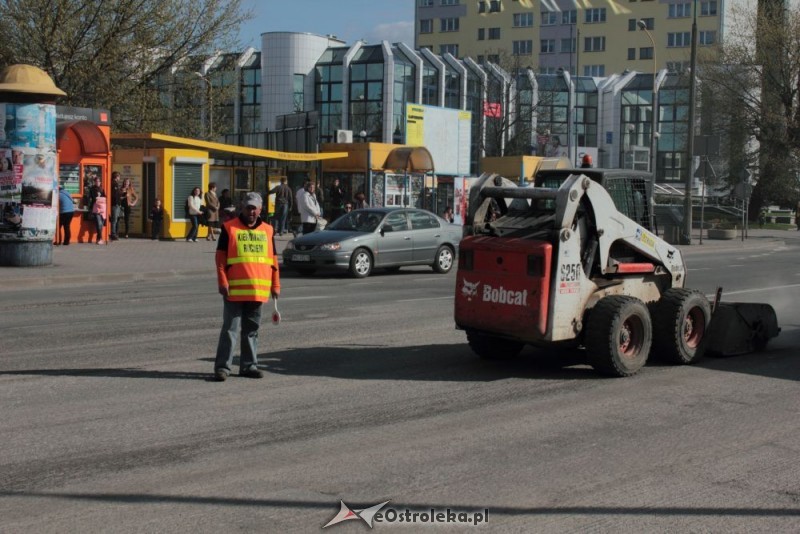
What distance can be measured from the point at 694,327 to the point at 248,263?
4.86 meters

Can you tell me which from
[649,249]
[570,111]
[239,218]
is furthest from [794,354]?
[570,111]

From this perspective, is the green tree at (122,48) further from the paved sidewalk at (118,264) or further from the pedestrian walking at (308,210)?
the pedestrian walking at (308,210)

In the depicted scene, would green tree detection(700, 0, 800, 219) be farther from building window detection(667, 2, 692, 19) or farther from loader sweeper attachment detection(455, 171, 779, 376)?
loader sweeper attachment detection(455, 171, 779, 376)

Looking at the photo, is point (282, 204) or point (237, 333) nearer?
point (237, 333)

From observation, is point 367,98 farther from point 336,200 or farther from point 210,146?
point 210,146

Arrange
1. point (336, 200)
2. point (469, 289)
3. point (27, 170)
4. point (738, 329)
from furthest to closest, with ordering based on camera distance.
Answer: point (336, 200)
point (27, 170)
point (738, 329)
point (469, 289)

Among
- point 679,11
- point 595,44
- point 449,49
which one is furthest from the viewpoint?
point 449,49

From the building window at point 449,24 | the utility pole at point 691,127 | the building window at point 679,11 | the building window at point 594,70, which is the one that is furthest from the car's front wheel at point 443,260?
the building window at point 449,24

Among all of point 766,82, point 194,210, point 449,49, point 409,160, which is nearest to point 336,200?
point 409,160

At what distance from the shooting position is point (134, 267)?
2088 centimetres

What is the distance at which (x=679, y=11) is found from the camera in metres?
101

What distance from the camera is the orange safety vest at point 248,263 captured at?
28.7 feet

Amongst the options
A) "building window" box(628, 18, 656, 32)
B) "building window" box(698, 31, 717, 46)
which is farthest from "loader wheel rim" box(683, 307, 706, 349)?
"building window" box(628, 18, 656, 32)

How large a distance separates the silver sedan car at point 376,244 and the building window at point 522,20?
9214 centimetres
